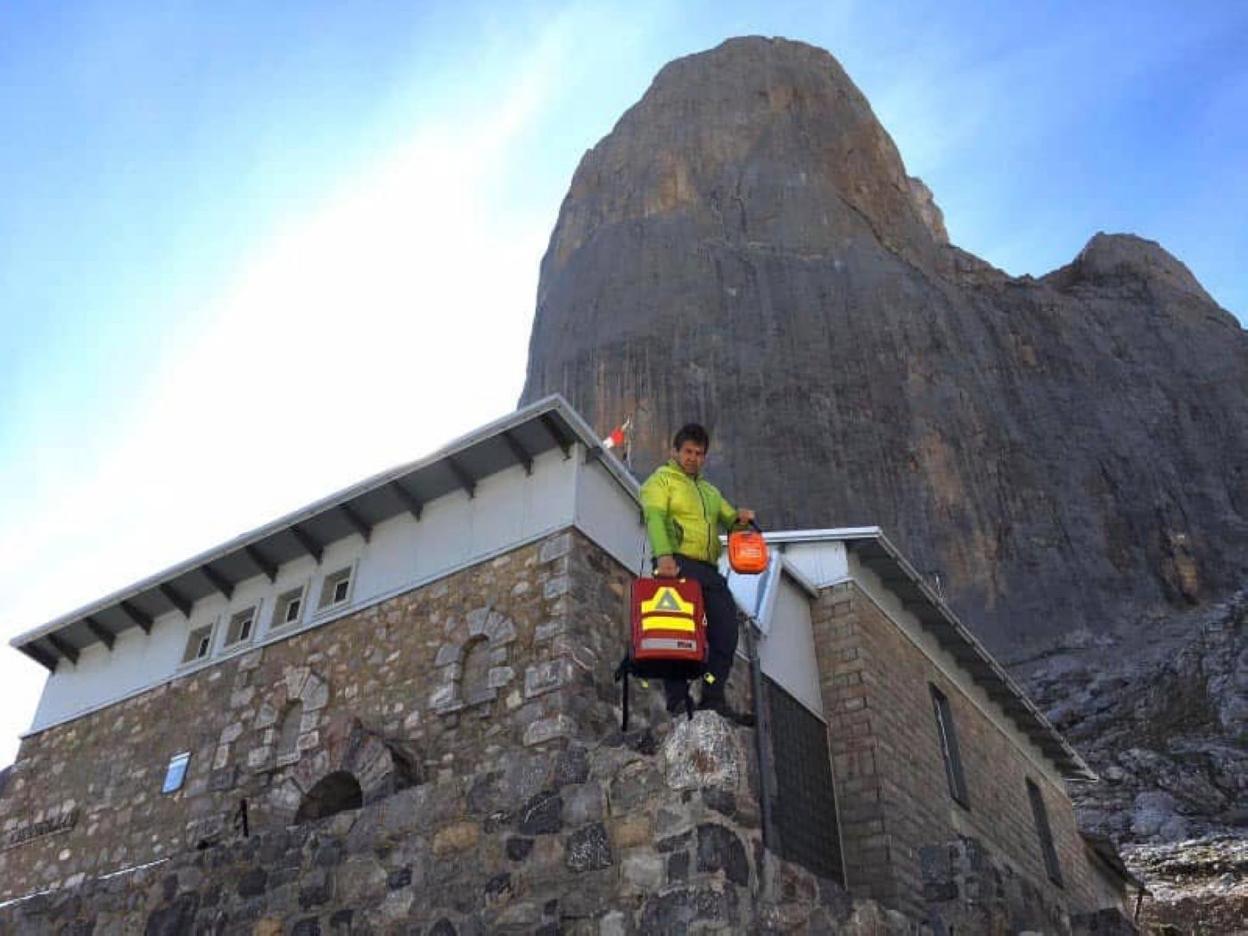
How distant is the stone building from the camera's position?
487cm

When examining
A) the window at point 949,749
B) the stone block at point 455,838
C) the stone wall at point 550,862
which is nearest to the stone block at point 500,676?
the stone wall at point 550,862

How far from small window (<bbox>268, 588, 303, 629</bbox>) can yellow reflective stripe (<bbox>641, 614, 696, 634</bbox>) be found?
267 inches

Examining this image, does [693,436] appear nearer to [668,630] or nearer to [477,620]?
[668,630]

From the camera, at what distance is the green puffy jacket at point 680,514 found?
631cm

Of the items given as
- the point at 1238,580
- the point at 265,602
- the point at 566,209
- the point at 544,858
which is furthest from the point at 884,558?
the point at 566,209

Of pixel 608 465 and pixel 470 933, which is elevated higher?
pixel 608 465

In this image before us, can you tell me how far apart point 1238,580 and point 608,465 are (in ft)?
131

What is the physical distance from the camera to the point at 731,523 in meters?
6.87

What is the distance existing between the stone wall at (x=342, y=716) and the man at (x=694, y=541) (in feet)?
8.38

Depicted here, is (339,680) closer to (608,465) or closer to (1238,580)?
(608,465)

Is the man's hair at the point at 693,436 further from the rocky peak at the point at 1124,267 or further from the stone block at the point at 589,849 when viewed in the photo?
the rocky peak at the point at 1124,267

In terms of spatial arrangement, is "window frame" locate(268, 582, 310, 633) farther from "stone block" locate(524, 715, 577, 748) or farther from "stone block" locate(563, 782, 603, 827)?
"stone block" locate(563, 782, 603, 827)

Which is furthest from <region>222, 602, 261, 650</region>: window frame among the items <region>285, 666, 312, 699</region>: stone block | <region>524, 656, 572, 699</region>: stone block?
<region>524, 656, 572, 699</region>: stone block

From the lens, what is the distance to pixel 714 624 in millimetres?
6363
